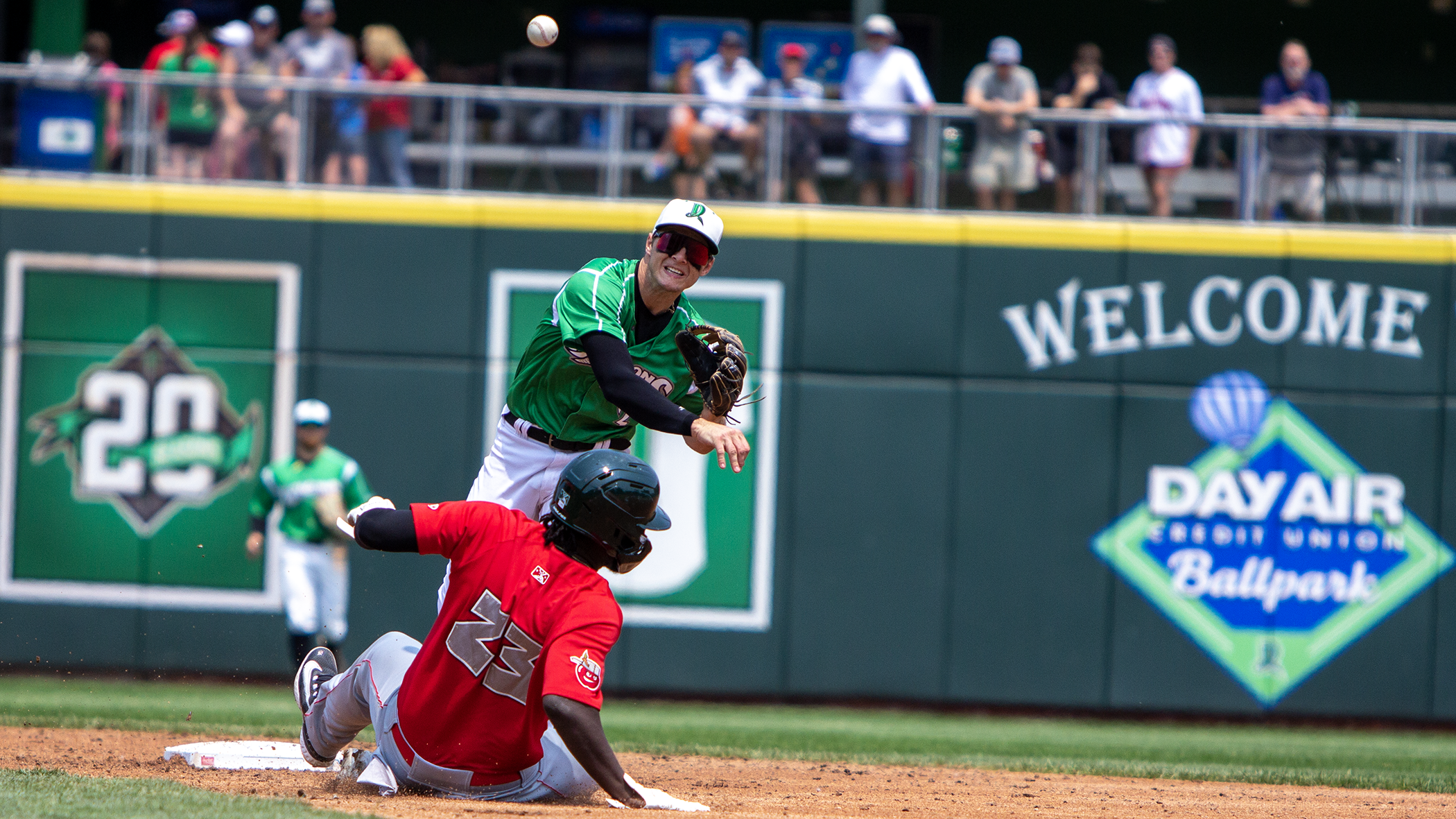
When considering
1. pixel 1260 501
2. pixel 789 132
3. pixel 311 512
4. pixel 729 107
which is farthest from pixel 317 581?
pixel 1260 501

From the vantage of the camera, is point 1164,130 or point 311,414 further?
point 1164,130

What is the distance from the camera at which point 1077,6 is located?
15430 mm

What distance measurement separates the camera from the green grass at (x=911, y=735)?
685 centimetres

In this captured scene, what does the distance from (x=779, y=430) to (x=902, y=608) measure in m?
1.49

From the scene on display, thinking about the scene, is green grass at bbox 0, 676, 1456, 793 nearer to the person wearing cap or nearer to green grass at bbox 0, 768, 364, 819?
green grass at bbox 0, 768, 364, 819

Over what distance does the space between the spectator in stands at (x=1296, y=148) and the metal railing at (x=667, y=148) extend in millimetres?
14

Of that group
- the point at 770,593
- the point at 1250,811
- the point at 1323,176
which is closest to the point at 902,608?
the point at 770,593

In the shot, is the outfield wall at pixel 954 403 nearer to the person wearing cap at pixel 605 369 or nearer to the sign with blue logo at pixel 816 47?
the sign with blue logo at pixel 816 47

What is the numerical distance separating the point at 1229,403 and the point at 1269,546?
1.01 meters

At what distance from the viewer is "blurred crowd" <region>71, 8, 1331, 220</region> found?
968 centimetres

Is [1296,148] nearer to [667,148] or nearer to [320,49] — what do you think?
[667,148]

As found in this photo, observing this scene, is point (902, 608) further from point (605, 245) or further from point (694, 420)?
point (694, 420)

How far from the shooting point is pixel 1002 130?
9.66 metres

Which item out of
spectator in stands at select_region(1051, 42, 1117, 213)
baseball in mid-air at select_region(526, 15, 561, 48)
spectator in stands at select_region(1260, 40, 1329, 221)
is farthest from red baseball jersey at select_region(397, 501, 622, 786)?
spectator in stands at select_region(1260, 40, 1329, 221)
